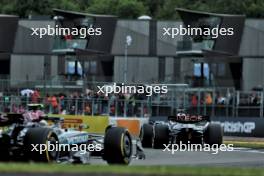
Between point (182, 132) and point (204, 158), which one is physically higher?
point (182, 132)

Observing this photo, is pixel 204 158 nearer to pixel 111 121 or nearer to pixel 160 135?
pixel 160 135

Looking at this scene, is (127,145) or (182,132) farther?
(182,132)

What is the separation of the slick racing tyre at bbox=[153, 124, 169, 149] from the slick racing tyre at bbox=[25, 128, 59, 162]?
8.86 m

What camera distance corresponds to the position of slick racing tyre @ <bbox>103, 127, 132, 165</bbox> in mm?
14867

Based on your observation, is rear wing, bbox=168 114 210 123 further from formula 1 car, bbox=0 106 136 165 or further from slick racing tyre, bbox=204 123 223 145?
formula 1 car, bbox=0 106 136 165

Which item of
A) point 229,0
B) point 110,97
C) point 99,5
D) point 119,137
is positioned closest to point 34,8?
point 99,5

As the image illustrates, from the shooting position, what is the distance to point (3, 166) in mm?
10000

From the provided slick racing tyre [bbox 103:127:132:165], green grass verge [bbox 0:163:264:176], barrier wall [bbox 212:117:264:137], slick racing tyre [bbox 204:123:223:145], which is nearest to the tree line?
barrier wall [bbox 212:117:264:137]

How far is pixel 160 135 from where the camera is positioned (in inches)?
894

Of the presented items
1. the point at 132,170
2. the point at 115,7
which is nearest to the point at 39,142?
the point at 132,170

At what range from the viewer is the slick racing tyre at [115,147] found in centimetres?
1487

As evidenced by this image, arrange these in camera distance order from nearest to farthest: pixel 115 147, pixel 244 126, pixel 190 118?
pixel 115 147 < pixel 190 118 < pixel 244 126

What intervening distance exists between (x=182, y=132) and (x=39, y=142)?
989cm

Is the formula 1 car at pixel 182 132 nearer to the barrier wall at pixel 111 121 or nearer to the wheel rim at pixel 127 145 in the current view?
the wheel rim at pixel 127 145
